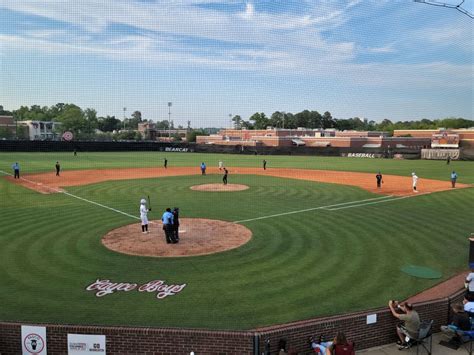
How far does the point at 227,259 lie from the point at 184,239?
2.80 meters

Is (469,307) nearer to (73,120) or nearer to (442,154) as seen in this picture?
(442,154)

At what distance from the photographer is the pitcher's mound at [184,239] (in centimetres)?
1321

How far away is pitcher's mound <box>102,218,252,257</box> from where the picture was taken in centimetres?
1321

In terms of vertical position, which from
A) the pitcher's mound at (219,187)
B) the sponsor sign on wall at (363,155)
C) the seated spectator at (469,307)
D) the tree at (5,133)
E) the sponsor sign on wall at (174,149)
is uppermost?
the tree at (5,133)

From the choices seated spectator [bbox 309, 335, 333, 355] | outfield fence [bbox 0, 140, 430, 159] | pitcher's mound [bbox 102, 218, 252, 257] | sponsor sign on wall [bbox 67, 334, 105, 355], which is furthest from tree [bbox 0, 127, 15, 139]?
seated spectator [bbox 309, 335, 333, 355]

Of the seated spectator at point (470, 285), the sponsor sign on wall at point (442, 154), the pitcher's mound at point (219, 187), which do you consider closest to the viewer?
the seated spectator at point (470, 285)

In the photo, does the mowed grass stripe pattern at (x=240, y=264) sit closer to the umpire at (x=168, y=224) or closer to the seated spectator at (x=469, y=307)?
the umpire at (x=168, y=224)

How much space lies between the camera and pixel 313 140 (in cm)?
9388

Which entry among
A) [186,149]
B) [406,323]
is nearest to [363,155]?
[186,149]

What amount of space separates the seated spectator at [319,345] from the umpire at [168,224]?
7.53m

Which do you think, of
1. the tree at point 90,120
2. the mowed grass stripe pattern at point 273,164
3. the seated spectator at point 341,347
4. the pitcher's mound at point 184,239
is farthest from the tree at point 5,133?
the seated spectator at point 341,347

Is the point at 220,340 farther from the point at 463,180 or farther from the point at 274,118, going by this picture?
the point at 274,118

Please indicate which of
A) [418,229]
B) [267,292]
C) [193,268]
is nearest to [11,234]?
[193,268]

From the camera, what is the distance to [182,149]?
3132 inches
